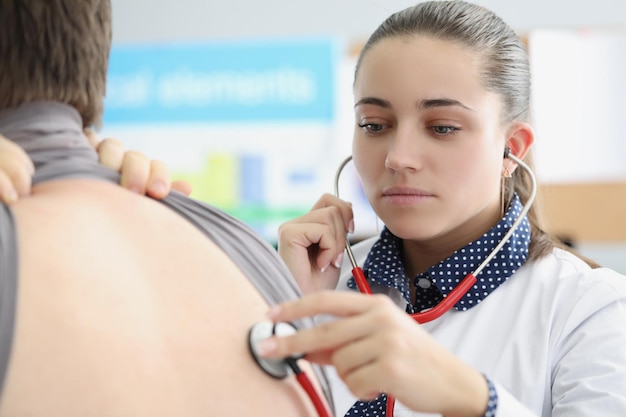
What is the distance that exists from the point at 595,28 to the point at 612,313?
258 cm

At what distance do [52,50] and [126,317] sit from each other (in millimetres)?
254

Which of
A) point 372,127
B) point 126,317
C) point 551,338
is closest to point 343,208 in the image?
point 372,127

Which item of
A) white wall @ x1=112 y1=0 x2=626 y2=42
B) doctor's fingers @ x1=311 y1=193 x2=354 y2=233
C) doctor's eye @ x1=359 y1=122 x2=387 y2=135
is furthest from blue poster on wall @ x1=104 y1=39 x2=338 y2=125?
doctor's eye @ x1=359 y1=122 x2=387 y2=135

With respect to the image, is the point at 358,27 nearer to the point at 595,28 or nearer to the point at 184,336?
the point at 595,28

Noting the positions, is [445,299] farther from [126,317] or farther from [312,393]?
[126,317]

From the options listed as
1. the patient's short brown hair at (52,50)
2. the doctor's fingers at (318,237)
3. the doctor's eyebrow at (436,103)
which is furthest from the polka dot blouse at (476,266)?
the patient's short brown hair at (52,50)

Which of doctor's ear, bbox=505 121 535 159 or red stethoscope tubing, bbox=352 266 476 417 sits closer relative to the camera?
red stethoscope tubing, bbox=352 266 476 417

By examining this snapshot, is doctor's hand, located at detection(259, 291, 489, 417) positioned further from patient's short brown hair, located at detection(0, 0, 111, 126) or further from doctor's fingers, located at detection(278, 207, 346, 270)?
doctor's fingers, located at detection(278, 207, 346, 270)

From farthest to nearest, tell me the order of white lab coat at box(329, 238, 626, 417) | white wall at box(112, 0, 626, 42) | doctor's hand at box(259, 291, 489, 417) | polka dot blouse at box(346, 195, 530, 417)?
white wall at box(112, 0, 626, 42)
polka dot blouse at box(346, 195, 530, 417)
white lab coat at box(329, 238, 626, 417)
doctor's hand at box(259, 291, 489, 417)

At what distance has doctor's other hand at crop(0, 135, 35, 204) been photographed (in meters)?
0.65

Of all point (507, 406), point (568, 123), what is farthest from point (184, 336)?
point (568, 123)

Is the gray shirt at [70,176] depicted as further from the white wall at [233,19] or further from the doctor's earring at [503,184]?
the white wall at [233,19]

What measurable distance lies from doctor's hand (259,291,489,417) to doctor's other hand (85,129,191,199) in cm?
18

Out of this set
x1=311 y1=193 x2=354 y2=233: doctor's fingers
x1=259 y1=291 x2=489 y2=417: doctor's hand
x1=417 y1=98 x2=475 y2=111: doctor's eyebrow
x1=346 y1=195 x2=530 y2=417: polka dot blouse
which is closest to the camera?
x1=259 y1=291 x2=489 y2=417: doctor's hand
